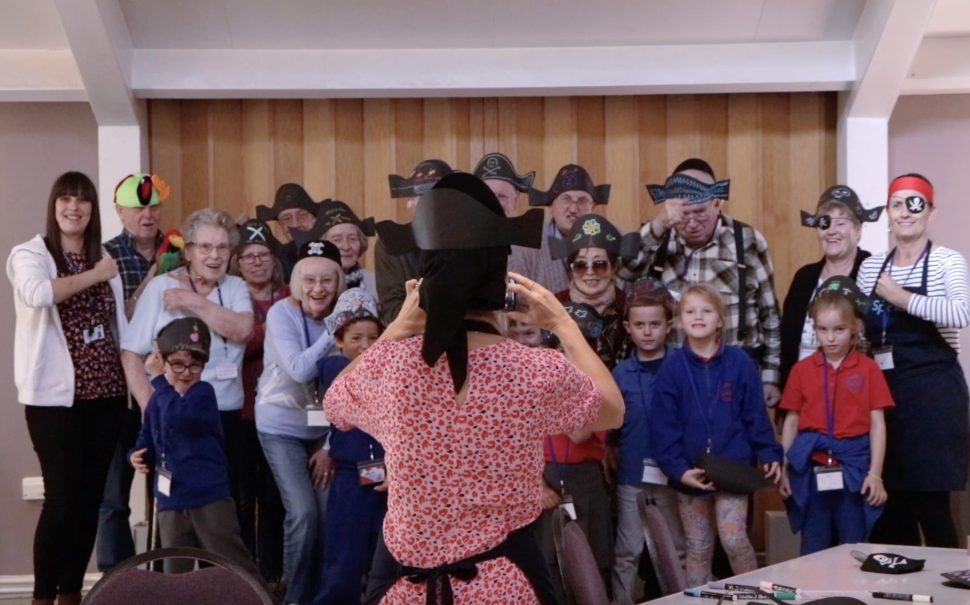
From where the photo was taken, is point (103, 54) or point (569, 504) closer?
point (569, 504)

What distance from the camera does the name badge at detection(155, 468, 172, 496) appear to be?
4.25 m

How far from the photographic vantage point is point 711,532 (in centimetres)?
448

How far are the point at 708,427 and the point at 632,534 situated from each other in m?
0.50

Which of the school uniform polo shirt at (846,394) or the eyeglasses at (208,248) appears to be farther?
the eyeglasses at (208,248)

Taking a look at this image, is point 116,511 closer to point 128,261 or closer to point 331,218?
point 128,261

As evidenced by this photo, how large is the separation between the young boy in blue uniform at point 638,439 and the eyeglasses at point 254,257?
4.87ft

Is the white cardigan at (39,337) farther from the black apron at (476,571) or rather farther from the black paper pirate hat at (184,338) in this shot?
the black apron at (476,571)

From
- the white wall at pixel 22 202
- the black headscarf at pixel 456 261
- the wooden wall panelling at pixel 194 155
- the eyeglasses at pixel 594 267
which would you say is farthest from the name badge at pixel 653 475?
the white wall at pixel 22 202

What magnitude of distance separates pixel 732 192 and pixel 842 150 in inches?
21.5

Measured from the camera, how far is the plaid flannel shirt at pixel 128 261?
16.4 feet

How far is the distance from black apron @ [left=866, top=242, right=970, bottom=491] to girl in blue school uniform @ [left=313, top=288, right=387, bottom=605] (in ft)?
6.13

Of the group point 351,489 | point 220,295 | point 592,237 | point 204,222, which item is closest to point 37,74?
point 204,222

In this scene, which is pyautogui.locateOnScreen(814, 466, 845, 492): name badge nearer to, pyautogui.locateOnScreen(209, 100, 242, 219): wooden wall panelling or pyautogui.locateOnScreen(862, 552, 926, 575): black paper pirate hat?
pyautogui.locateOnScreen(862, 552, 926, 575): black paper pirate hat

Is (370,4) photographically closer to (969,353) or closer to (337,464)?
(337,464)
